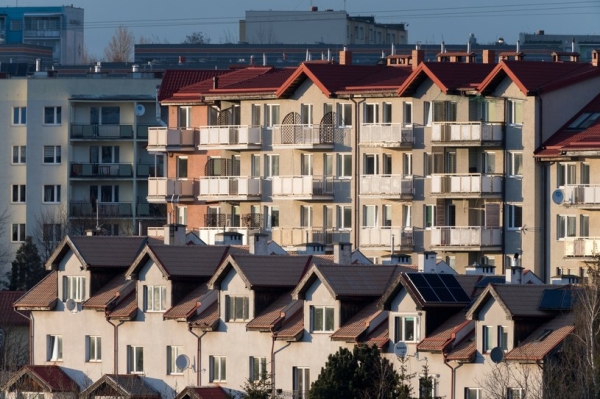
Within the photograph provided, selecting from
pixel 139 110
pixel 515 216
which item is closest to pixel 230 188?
pixel 515 216

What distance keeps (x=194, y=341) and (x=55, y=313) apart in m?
8.44

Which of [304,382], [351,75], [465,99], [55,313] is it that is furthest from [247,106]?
[304,382]

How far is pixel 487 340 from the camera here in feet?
252

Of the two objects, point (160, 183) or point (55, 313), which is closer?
point (55, 313)

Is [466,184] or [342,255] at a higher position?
[466,184]

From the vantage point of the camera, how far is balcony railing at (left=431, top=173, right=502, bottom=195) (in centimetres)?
10575

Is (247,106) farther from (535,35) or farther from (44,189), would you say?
(535,35)

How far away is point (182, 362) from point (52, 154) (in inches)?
2362

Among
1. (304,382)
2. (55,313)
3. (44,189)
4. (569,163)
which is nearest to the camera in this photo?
(304,382)

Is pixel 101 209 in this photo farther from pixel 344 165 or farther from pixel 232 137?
pixel 344 165

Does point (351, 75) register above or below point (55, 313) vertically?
above

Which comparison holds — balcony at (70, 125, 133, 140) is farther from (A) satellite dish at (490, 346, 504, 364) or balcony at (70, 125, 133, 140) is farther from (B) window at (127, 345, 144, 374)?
(A) satellite dish at (490, 346, 504, 364)

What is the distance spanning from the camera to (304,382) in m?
82.6

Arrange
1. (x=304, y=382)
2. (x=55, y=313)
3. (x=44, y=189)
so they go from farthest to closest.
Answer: (x=44, y=189) < (x=55, y=313) < (x=304, y=382)
